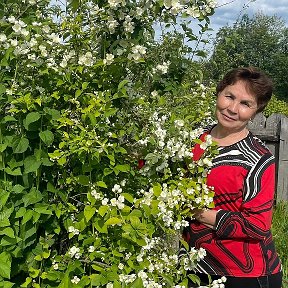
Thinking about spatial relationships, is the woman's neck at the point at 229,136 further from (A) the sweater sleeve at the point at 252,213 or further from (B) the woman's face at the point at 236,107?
(A) the sweater sleeve at the point at 252,213

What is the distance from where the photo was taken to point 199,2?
7.06ft

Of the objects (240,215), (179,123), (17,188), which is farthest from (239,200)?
(17,188)

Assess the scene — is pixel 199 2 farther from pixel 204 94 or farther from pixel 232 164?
pixel 232 164

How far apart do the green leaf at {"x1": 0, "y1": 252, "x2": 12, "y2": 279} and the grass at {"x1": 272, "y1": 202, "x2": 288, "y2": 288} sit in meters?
2.80

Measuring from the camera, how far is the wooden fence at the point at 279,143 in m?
6.54

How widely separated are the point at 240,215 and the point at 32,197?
3.16 feet

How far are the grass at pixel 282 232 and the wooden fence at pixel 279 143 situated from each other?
0.92 feet

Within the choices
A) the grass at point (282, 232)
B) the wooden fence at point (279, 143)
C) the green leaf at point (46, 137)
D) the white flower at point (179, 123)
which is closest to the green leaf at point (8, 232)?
the green leaf at point (46, 137)

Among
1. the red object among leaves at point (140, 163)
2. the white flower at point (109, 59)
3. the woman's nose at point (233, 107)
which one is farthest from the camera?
the woman's nose at point (233, 107)

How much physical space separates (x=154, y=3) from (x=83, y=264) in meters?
1.08

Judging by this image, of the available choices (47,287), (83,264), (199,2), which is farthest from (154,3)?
(47,287)

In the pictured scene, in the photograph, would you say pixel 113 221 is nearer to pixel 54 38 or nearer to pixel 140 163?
pixel 140 163

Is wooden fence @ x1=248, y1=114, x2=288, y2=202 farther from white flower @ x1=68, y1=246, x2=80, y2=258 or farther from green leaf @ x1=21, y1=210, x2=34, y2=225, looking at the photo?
green leaf @ x1=21, y1=210, x2=34, y2=225

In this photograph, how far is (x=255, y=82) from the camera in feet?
8.16
